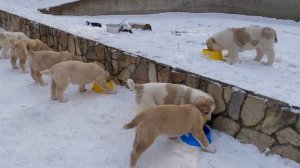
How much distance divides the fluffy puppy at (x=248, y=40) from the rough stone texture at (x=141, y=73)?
1.29 metres

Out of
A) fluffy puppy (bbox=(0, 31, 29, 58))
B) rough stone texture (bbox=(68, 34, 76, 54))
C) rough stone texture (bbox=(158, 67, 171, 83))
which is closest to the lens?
rough stone texture (bbox=(158, 67, 171, 83))

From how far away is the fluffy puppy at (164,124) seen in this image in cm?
336

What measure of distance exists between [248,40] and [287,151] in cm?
216

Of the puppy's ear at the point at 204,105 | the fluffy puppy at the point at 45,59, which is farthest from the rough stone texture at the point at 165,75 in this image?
the fluffy puppy at the point at 45,59

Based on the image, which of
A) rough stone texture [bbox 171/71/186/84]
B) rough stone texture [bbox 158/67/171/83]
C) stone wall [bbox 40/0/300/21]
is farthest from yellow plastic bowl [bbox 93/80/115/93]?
Answer: stone wall [bbox 40/0/300/21]

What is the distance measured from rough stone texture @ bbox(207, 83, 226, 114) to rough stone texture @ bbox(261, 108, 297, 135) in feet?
1.89

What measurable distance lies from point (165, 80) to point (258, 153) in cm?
167

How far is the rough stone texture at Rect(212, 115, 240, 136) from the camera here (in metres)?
3.96

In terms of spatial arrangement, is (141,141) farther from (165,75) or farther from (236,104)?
(165,75)

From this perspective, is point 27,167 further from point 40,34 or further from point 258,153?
point 40,34

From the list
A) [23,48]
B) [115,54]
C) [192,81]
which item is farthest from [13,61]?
[192,81]

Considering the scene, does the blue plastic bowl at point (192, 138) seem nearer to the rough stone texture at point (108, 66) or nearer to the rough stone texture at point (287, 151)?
the rough stone texture at point (287, 151)

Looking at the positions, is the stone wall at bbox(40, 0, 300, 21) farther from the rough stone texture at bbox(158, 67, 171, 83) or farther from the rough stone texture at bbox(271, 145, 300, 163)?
the rough stone texture at bbox(271, 145, 300, 163)

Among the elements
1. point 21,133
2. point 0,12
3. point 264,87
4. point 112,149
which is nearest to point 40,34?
point 0,12
